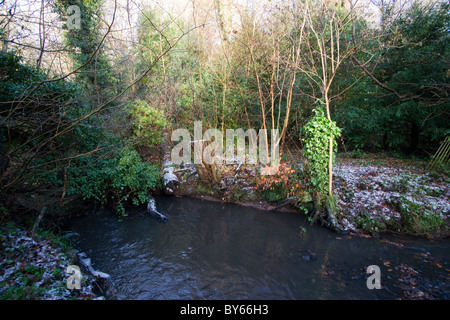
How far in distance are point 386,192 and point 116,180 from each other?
823 centimetres

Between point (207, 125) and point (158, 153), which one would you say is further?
point (158, 153)

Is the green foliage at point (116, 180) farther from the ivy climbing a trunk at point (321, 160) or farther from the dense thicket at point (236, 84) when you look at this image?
the ivy climbing a trunk at point (321, 160)

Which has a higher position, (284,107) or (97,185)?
(284,107)

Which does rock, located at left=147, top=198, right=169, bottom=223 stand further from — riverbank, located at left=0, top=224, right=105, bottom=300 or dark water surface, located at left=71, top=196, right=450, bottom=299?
riverbank, located at left=0, top=224, right=105, bottom=300

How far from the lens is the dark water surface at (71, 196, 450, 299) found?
166 inches

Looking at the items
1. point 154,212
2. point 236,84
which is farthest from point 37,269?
point 236,84

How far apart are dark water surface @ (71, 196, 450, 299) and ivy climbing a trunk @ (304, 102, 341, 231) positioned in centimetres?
53

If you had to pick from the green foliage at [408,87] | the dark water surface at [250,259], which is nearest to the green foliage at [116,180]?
the dark water surface at [250,259]

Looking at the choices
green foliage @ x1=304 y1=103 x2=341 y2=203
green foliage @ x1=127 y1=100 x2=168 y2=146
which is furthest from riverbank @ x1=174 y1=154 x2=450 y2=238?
green foliage @ x1=127 y1=100 x2=168 y2=146

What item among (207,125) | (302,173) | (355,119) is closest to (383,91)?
(355,119)

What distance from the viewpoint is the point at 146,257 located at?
525 centimetres

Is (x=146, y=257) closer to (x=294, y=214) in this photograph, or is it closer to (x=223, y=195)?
(x=223, y=195)

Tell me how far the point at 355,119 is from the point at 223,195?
6.69 meters

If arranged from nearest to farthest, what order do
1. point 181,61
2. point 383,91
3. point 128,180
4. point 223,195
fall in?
1. point 128,180
2. point 223,195
3. point 383,91
4. point 181,61
